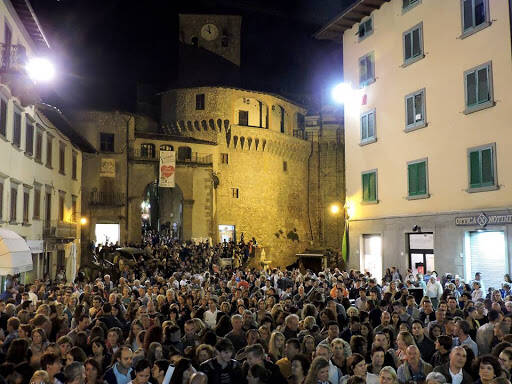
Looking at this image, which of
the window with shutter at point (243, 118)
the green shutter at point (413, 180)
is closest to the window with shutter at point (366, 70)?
the green shutter at point (413, 180)

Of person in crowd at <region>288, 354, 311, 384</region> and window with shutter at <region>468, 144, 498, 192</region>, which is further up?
window with shutter at <region>468, 144, 498, 192</region>

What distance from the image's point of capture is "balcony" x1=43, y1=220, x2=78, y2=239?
2697 centimetres

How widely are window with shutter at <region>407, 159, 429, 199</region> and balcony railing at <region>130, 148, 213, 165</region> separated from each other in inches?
983

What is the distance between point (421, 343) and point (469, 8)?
14.7m

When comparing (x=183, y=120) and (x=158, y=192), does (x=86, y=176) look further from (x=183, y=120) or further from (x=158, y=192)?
(x=158, y=192)

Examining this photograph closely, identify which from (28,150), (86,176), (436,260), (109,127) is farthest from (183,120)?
(436,260)

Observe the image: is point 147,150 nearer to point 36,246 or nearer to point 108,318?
point 36,246

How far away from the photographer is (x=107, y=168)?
3972 centimetres

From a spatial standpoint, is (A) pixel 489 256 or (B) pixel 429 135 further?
(B) pixel 429 135

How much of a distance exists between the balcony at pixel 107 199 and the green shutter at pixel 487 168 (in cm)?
2835

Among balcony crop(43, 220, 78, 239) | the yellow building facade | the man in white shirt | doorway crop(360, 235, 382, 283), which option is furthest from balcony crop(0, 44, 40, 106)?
doorway crop(360, 235, 382, 283)

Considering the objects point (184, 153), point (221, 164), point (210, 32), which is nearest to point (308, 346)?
point (184, 153)

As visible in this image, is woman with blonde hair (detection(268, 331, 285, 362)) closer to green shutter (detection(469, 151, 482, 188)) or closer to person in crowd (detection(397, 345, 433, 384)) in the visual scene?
person in crowd (detection(397, 345, 433, 384))

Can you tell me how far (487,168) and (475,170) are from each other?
0.54m
